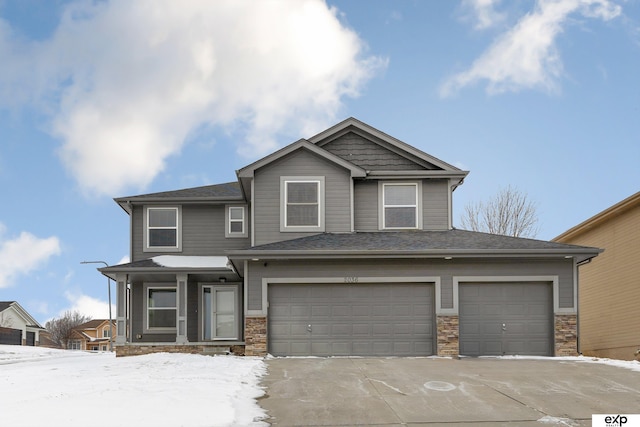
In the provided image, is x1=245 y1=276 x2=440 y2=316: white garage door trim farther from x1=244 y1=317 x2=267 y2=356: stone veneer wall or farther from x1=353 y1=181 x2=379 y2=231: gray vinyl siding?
x1=353 y1=181 x2=379 y2=231: gray vinyl siding

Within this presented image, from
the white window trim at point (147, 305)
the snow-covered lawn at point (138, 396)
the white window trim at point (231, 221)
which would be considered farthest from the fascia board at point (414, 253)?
the white window trim at point (147, 305)

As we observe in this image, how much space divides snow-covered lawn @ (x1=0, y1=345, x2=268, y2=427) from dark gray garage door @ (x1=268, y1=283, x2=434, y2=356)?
327 centimetres

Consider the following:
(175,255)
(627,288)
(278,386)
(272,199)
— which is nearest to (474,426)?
(278,386)

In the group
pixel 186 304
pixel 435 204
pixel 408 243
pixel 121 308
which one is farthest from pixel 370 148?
pixel 121 308

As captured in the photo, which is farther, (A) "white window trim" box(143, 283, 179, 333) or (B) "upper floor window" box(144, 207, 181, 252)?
(B) "upper floor window" box(144, 207, 181, 252)

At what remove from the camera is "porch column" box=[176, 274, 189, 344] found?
2181cm

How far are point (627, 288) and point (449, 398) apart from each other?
12759 mm

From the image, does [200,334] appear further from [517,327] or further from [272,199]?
[517,327]

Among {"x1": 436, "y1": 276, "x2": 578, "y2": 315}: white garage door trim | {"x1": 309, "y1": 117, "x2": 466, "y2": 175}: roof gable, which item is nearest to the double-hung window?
{"x1": 309, "y1": 117, "x2": 466, "y2": 175}: roof gable

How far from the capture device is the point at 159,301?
2361 cm

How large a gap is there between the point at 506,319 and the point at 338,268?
478 cm

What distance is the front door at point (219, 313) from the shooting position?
912 inches

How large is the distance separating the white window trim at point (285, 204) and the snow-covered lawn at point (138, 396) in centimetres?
639

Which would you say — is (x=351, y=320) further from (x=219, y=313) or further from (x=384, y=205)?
(x=219, y=313)
